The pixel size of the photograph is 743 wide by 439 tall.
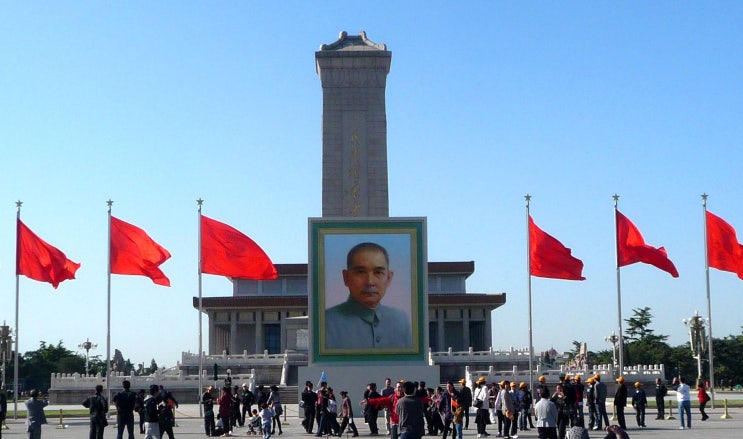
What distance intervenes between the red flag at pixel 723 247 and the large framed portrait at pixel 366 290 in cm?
1029

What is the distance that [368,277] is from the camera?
1432 inches

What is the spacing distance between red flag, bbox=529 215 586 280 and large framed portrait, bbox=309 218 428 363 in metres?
4.02

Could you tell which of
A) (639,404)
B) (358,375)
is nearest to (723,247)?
(639,404)

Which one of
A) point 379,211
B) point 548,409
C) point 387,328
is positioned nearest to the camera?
point 548,409

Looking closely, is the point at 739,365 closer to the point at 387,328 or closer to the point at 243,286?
the point at 243,286

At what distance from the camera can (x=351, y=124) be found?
224ft

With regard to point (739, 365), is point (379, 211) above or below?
above

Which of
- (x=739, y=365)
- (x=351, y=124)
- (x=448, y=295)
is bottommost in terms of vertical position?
(x=739, y=365)

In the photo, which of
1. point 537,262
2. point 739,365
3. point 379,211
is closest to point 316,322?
point 537,262

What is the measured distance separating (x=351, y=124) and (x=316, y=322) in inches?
1316

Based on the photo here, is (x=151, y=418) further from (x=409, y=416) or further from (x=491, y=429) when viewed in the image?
(x=491, y=429)

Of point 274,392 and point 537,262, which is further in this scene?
point 537,262

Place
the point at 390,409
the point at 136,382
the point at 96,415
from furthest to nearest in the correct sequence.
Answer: the point at 136,382
the point at 390,409
the point at 96,415

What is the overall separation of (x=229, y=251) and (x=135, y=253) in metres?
3.26
